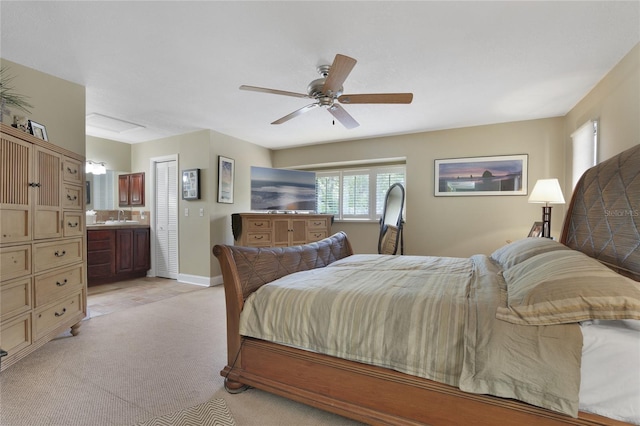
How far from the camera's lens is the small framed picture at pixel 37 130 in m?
2.36

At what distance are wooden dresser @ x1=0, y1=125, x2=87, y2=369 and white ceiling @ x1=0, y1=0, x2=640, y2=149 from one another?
0.81m

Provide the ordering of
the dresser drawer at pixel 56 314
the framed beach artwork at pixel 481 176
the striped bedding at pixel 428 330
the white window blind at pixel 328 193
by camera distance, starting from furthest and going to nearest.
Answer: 1. the white window blind at pixel 328 193
2. the framed beach artwork at pixel 481 176
3. the dresser drawer at pixel 56 314
4. the striped bedding at pixel 428 330

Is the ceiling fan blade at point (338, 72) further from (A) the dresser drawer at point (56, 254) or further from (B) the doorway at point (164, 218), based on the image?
(B) the doorway at point (164, 218)

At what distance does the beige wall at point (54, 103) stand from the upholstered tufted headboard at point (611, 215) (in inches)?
165

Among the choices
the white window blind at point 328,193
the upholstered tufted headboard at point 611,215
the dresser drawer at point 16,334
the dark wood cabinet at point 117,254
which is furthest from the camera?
the white window blind at point 328,193

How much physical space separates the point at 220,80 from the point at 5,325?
2.38m

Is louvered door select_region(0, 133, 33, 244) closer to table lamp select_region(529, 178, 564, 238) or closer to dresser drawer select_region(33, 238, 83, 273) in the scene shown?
dresser drawer select_region(33, 238, 83, 273)

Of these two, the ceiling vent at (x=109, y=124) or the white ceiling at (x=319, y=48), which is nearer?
the white ceiling at (x=319, y=48)

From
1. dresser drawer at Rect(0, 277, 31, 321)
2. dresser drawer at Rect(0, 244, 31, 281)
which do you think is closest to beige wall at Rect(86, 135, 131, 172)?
dresser drawer at Rect(0, 244, 31, 281)

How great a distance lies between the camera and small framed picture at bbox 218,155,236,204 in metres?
4.43

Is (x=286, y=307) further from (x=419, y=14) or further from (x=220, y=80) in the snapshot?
(x=220, y=80)

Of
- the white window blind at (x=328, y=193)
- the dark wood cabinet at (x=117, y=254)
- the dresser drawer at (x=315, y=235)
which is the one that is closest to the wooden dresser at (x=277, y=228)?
the dresser drawer at (x=315, y=235)

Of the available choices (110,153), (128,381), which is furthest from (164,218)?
(128,381)

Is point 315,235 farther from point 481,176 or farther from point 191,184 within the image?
point 481,176
